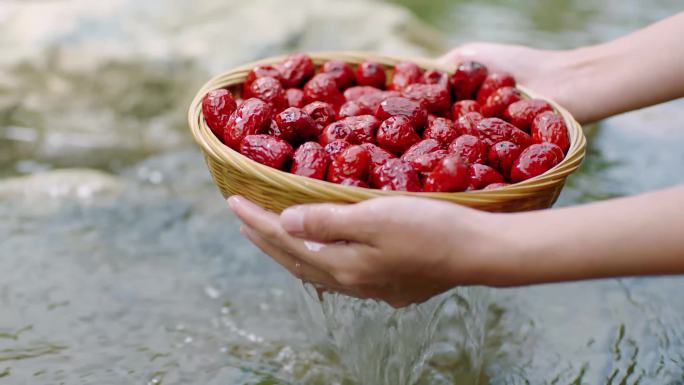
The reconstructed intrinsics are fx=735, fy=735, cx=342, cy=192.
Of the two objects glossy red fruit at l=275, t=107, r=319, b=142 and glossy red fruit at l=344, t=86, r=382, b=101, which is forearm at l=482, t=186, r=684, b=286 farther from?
glossy red fruit at l=344, t=86, r=382, b=101

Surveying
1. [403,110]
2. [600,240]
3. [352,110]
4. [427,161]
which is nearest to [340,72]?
[352,110]

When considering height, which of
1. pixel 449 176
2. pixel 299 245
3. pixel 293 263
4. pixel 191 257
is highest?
pixel 449 176

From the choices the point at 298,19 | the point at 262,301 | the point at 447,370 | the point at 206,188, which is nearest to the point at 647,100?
the point at 447,370

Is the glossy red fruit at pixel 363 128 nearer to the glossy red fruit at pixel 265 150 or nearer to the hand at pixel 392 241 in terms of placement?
the glossy red fruit at pixel 265 150

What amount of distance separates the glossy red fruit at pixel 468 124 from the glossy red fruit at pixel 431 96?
101 mm

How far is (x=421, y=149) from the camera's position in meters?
1.64

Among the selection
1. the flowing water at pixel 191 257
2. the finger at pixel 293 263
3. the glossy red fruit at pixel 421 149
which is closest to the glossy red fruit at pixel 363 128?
the glossy red fruit at pixel 421 149

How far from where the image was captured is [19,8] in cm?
383

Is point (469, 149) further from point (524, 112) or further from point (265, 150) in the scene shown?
point (265, 150)

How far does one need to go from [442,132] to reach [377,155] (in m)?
0.21

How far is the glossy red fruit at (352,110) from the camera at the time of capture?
1.87 meters

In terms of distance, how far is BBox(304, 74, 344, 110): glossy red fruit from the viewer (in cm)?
195

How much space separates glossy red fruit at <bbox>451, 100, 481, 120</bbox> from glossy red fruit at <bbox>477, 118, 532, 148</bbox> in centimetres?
16

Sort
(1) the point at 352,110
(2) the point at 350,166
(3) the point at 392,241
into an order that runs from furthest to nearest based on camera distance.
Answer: (1) the point at 352,110, (2) the point at 350,166, (3) the point at 392,241
